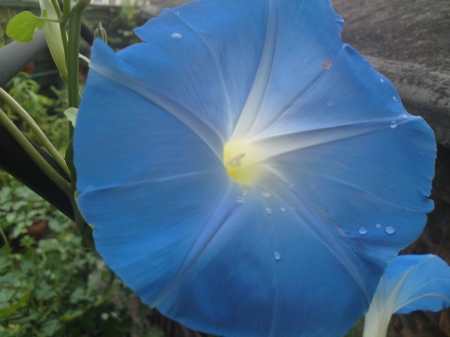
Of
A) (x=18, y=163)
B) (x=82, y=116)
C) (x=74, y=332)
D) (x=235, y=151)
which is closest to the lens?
(x=82, y=116)

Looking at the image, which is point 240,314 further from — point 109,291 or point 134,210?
point 109,291

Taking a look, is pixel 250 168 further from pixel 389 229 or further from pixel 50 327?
pixel 50 327

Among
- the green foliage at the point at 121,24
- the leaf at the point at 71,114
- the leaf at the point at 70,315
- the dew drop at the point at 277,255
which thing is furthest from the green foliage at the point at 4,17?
the green foliage at the point at 121,24

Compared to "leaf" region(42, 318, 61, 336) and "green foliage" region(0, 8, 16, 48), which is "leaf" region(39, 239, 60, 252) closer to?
"leaf" region(42, 318, 61, 336)

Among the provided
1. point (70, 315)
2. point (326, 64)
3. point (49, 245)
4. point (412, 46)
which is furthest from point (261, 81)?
point (49, 245)

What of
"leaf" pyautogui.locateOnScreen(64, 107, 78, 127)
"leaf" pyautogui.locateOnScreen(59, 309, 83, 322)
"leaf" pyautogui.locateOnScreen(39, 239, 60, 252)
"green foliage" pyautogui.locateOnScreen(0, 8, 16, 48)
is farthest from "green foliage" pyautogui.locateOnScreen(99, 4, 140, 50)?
"leaf" pyautogui.locateOnScreen(64, 107, 78, 127)

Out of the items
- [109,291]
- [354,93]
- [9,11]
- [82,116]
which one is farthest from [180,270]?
[9,11]
